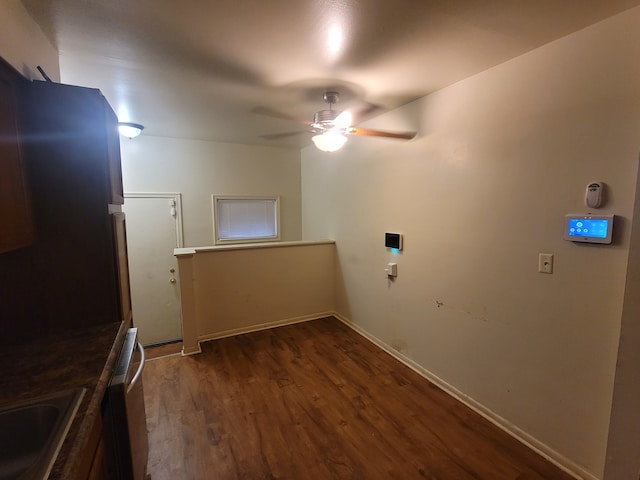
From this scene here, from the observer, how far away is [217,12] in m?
Answer: 1.37

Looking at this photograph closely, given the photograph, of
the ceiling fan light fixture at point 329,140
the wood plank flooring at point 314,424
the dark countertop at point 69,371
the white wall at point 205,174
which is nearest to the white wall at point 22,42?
the dark countertop at point 69,371

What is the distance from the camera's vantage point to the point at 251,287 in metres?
3.49

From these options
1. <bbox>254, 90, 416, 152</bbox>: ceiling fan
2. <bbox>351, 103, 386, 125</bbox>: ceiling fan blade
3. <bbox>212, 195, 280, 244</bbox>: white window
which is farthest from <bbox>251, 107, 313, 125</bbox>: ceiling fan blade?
<bbox>212, 195, 280, 244</bbox>: white window

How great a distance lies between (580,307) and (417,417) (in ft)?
4.08

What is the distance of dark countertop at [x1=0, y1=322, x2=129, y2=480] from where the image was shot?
811 mm

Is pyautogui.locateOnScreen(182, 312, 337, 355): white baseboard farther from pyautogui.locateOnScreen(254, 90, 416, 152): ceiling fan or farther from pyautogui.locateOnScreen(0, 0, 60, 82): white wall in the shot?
pyautogui.locateOnScreen(0, 0, 60, 82): white wall

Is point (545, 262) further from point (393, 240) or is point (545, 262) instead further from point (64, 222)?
point (64, 222)

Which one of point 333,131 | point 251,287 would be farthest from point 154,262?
point 333,131

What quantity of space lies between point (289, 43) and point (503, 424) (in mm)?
2732

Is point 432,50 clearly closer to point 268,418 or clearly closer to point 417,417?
point 417,417

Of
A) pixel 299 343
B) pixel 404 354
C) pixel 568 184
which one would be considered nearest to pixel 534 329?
pixel 568 184

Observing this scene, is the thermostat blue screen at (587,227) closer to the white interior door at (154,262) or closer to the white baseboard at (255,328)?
the white baseboard at (255,328)

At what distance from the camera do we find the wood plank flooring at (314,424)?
170 centimetres

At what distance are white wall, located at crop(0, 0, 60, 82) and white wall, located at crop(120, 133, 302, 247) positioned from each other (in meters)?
2.28
